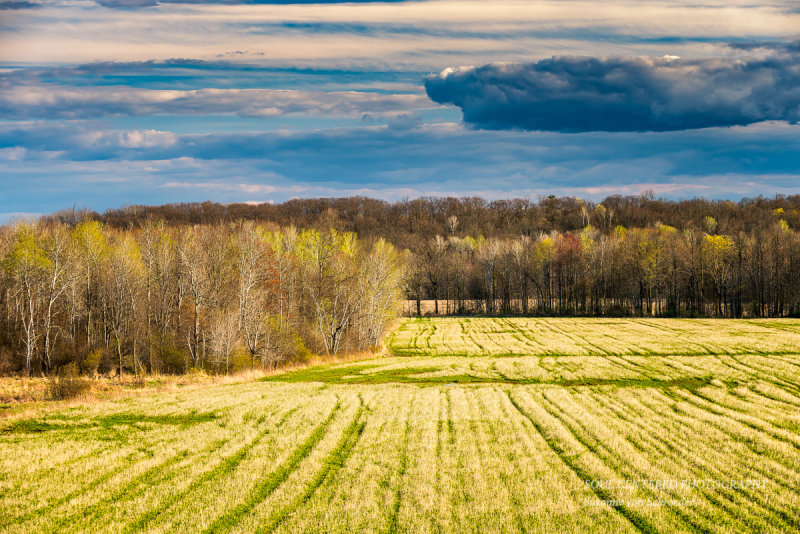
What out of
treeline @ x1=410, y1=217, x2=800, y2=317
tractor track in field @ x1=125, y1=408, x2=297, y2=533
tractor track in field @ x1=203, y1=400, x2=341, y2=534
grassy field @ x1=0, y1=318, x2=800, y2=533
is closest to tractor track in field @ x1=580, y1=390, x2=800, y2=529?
grassy field @ x1=0, y1=318, x2=800, y2=533

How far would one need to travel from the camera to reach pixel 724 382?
1430 inches

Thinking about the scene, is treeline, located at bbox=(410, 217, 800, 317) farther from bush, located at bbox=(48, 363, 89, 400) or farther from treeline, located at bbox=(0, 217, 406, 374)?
bush, located at bbox=(48, 363, 89, 400)

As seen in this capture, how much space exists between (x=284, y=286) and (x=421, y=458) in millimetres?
47195

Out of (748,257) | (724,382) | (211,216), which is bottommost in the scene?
(724,382)

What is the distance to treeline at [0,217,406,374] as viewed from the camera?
56.6 meters

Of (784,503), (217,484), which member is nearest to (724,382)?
(784,503)

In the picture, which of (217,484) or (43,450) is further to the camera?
(43,450)

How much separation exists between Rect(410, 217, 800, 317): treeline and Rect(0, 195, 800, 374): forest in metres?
0.34

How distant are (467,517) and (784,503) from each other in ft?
31.9

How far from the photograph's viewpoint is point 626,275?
348 feet

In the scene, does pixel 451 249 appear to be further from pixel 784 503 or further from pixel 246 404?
pixel 784 503

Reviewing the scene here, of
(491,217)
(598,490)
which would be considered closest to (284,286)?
(598,490)

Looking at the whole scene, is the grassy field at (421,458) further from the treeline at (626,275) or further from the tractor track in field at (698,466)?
the treeline at (626,275)

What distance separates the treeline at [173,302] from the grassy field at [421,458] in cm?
2085
